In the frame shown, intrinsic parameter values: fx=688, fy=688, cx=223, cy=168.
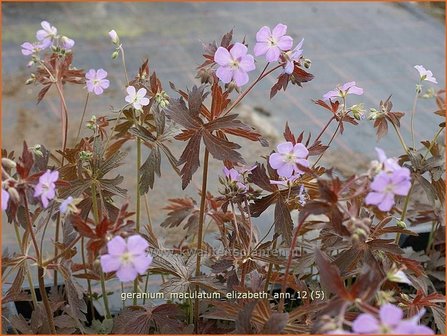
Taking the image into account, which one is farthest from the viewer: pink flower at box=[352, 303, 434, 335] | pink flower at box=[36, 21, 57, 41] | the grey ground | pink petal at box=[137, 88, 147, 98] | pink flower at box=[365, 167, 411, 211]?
the grey ground

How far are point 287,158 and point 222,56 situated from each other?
0.67 feet

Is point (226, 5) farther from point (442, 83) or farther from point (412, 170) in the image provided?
point (412, 170)

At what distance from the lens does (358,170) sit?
2871 mm

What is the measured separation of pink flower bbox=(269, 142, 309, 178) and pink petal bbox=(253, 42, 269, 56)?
165 millimetres

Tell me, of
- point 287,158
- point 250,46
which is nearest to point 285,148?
point 287,158

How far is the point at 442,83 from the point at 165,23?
176 cm

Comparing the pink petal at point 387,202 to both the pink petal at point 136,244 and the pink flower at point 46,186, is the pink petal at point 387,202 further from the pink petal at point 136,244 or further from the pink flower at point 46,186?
the pink flower at point 46,186

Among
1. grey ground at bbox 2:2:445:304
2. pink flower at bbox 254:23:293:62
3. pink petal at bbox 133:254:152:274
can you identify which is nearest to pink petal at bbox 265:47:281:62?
pink flower at bbox 254:23:293:62

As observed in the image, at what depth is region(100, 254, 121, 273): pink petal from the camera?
890 mm

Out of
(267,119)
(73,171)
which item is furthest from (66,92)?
(73,171)

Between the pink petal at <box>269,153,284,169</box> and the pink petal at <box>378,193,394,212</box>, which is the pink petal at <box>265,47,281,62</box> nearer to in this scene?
the pink petal at <box>269,153,284,169</box>

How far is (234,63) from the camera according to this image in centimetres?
114

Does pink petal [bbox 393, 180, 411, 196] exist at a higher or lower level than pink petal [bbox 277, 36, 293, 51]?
lower

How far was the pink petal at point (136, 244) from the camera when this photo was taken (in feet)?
2.89
